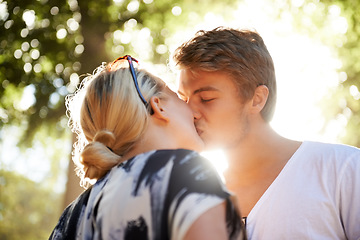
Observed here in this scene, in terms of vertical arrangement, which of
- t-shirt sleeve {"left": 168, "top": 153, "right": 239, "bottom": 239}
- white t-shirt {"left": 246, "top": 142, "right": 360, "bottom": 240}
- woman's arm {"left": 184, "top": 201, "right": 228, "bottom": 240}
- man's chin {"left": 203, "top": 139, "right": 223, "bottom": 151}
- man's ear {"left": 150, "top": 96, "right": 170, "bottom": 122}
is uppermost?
man's ear {"left": 150, "top": 96, "right": 170, "bottom": 122}

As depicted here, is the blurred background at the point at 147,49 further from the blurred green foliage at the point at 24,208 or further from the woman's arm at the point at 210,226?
the blurred green foliage at the point at 24,208

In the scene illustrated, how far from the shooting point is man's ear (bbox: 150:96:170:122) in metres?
2.27

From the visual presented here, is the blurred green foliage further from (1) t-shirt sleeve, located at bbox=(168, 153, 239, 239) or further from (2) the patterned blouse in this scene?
(1) t-shirt sleeve, located at bbox=(168, 153, 239, 239)

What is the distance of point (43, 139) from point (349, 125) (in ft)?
31.5

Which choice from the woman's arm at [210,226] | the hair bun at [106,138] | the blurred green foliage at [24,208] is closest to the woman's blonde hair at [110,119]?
the hair bun at [106,138]

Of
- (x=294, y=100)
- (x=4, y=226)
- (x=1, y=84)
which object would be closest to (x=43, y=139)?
(x=1, y=84)

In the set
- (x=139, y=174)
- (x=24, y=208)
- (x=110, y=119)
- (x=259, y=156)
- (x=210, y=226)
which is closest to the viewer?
(x=210, y=226)

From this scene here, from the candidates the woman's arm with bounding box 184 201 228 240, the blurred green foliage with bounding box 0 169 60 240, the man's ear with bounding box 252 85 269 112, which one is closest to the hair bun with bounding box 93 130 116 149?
the woman's arm with bounding box 184 201 228 240

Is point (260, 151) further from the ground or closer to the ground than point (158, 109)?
closer to the ground

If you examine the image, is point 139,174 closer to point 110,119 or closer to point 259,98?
A: point 110,119

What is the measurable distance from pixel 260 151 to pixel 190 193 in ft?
7.37

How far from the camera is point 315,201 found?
9.40ft

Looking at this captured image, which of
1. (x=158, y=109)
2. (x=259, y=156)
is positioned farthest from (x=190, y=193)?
(x=259, y=156)

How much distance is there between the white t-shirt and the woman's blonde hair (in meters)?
1.21
